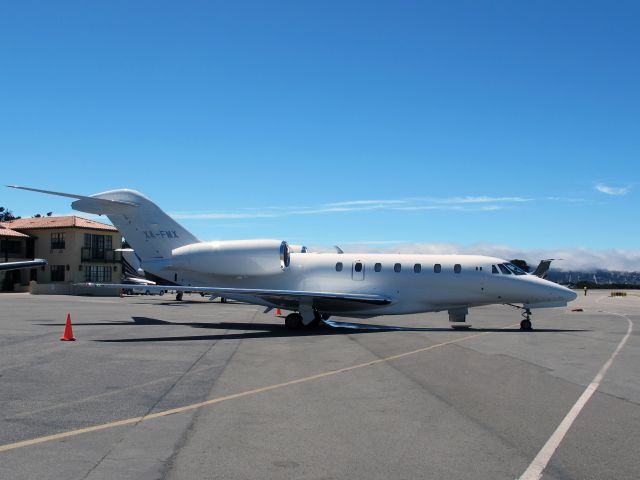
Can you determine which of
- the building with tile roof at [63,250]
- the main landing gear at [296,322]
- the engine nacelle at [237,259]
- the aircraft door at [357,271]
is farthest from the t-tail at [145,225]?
the building with tile roof at [63,250]

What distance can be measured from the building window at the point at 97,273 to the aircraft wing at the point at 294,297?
149 feet

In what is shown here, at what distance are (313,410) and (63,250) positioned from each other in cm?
6123

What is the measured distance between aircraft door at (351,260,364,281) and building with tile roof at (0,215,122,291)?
46.1m

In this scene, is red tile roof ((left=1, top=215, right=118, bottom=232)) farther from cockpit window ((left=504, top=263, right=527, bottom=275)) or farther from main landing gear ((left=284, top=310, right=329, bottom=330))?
cockpit window ((left=504, top=263, right=527, bottom=275))

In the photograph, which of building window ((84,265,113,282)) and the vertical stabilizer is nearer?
the vertical stabilizer

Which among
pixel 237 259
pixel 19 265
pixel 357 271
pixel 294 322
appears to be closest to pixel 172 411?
pixel 19 265

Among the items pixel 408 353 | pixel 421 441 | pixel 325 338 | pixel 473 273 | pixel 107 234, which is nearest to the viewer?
pixel 421 441

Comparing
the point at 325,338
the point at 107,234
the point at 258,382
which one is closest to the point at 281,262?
the point at 325,338

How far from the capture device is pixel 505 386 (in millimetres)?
10578

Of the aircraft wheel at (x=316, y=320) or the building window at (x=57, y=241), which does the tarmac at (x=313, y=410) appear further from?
the building window at (x=57, y=241)

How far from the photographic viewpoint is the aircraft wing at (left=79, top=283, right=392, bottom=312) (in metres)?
21.4

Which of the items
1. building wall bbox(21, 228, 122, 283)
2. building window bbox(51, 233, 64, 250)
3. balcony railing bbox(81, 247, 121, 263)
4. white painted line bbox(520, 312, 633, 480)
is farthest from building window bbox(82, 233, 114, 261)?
white painted line bbox(520, 312, 633, 480)

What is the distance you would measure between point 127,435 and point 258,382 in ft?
12.8

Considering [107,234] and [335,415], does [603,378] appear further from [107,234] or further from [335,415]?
[107,234]
